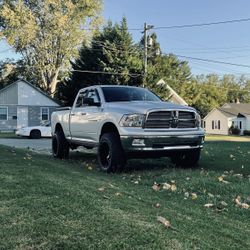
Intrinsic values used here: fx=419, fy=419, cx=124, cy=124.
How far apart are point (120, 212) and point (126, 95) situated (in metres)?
5.53

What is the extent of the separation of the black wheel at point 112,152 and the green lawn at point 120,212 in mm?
644

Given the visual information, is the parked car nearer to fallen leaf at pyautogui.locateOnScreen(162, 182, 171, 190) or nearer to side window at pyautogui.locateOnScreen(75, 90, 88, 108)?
side window at pyautogui.locateOnScreen(75, 90, 88, 108)

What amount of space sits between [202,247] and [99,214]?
1.28m

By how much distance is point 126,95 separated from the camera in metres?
10.0

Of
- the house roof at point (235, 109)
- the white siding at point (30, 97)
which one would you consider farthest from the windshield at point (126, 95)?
the house roof at point (235, 109)

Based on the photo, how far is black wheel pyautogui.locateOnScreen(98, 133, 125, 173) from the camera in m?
8.69

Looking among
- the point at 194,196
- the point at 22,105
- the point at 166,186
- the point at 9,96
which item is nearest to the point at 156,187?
the point at 166,186

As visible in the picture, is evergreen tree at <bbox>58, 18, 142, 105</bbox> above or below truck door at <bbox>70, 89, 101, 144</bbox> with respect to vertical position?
above

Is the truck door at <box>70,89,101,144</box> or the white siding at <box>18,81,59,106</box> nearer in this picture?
the truck door at <box>70,89,101,144</box>

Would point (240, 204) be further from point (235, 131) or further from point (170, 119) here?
point (235, 131)

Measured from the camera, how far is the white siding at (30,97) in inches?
1612

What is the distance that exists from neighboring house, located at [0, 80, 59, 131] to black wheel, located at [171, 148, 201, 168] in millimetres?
32605

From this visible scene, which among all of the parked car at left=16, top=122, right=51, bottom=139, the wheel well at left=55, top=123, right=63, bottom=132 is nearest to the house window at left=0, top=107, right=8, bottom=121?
the parked car at left=16, top=122, right=51, bottom=139

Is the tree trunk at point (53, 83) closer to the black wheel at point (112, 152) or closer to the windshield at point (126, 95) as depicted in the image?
the windshield at point (126, 95)
